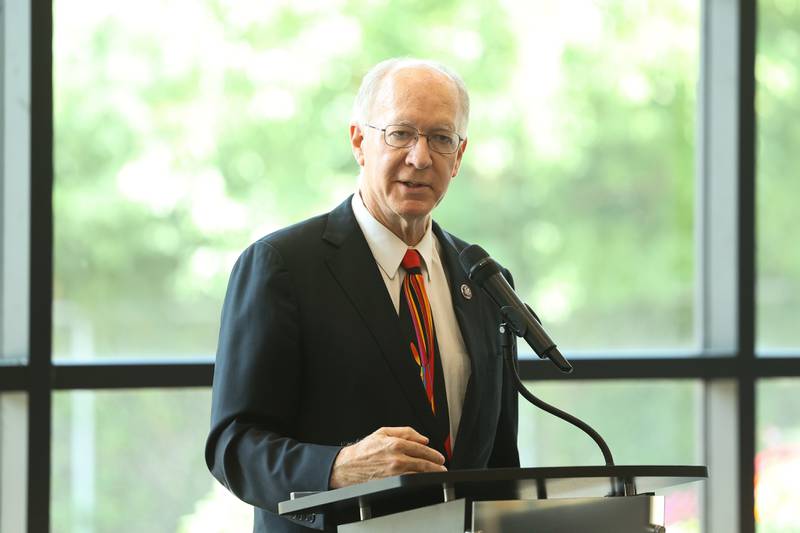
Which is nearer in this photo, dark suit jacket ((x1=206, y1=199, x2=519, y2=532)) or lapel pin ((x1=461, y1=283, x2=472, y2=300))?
dark suit jacket ((x1=206, y1=199, x2=519, y2=532))

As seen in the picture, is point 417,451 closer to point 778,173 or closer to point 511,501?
point 511,501

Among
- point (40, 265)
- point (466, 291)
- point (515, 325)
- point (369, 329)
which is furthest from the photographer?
point (40, 265)

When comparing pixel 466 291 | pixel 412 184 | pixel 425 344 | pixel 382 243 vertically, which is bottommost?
pixel 425 344

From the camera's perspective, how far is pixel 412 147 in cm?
219

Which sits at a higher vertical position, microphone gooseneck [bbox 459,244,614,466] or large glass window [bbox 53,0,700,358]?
large glass window [bbox 53,0,700,358]

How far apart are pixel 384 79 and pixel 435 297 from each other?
1.61 feet

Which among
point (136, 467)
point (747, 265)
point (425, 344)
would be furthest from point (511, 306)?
point (747, 265)

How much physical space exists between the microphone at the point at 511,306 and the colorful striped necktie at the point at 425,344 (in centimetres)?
28

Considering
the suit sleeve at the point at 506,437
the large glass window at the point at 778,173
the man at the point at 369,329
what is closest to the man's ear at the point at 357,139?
the man at the point at 369,329

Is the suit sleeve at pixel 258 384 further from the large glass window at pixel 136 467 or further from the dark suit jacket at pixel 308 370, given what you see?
the large glass window at pixel 136 467

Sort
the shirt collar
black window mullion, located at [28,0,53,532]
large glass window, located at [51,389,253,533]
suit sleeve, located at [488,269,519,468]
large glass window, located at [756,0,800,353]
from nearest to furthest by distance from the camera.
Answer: the shirt collar → suit sleeve, located at [488,269,519,468] → black window mullion, located at [28,0,53,532] → large glass window, located at [51,389,253,533] → large glass window, located at [756,0,800,353]

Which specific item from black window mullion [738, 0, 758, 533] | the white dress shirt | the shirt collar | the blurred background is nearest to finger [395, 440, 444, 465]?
the white dress shirt

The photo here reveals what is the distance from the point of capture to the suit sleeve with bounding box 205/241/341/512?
193 centimetres

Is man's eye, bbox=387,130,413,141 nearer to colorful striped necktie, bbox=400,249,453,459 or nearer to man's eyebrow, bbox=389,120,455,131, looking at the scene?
man's eyebrow, bbox=389,120,455,131
